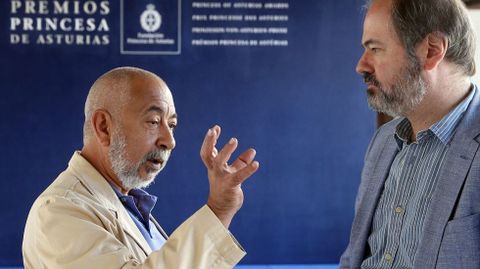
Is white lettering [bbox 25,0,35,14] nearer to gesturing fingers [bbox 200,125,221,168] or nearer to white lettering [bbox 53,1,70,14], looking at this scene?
white lettering [bbox 53,1,70,14]

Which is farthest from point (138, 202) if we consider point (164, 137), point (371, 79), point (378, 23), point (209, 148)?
point (378, 23)

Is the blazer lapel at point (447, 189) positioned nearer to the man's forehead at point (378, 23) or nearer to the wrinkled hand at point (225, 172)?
the man's forehead at point (378, 23)

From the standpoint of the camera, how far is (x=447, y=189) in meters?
1.88

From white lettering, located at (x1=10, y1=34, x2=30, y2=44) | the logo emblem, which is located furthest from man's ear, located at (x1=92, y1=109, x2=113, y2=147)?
white lettering, located at (x1=10, y1=34, x2=30, y2=44)

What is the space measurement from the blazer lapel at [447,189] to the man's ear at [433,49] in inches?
7.7

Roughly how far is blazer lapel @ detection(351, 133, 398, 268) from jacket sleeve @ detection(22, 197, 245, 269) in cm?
44

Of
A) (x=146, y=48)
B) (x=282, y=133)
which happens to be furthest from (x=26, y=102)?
(x=282, y=133)

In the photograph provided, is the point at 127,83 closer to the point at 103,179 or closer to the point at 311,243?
the point at 103,179

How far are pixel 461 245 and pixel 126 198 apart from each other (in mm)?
1075

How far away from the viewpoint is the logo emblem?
629 cm

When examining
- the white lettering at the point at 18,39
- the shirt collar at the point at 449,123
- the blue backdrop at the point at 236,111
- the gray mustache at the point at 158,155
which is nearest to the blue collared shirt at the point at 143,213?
the gray mustache at the point at 158,155

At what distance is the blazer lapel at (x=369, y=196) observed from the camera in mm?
2150

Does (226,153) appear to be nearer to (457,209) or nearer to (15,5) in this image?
(457,209)

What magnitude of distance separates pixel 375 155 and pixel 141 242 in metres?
0.78
